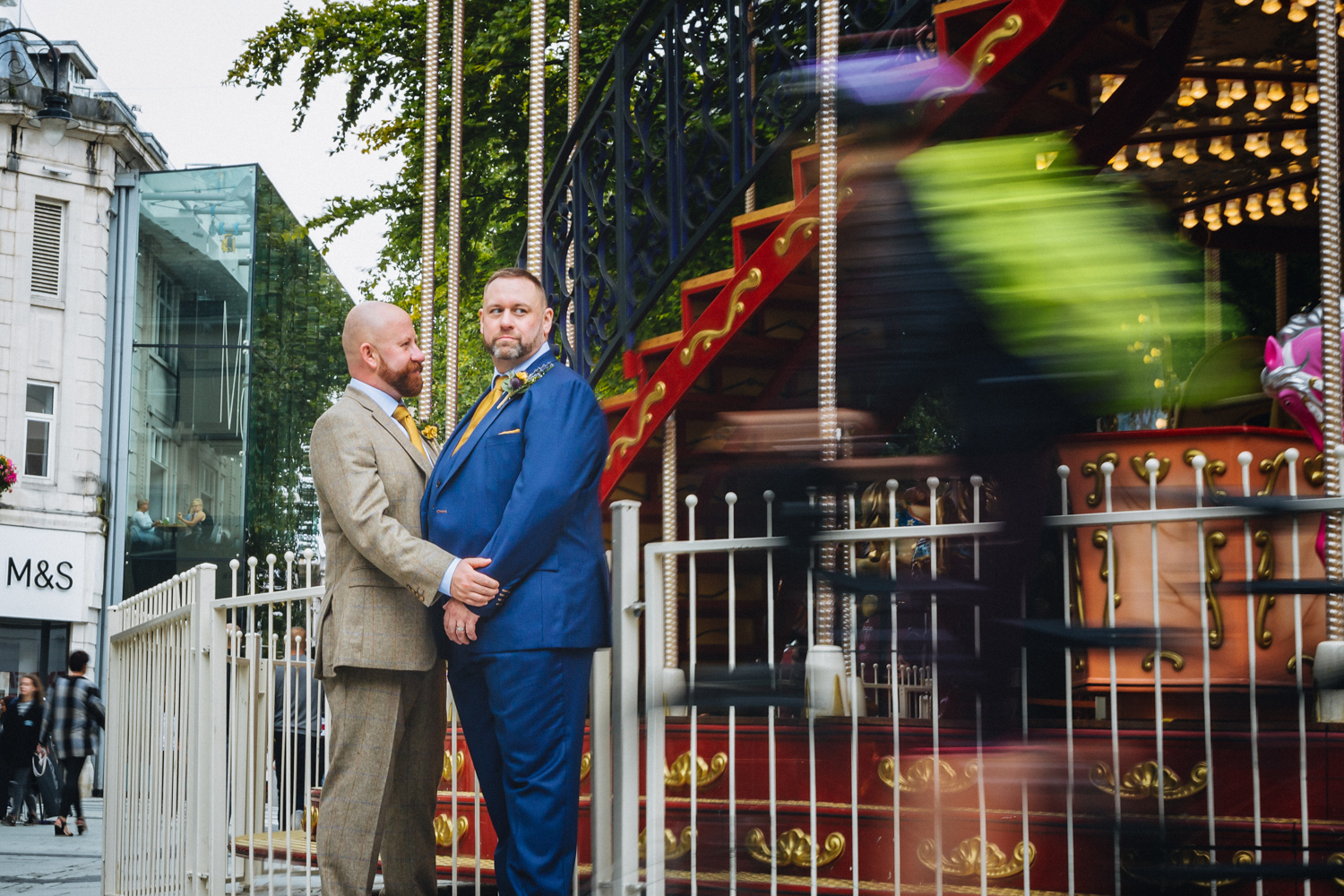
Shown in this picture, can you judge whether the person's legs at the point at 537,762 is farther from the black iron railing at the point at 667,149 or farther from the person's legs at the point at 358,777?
the black iron railing at the point at 667,149

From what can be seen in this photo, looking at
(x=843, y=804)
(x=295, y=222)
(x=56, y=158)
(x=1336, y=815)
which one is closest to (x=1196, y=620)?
(x=1336, y=815)

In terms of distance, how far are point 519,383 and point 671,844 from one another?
154 cm

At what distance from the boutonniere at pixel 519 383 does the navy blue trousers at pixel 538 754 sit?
753 millimetres

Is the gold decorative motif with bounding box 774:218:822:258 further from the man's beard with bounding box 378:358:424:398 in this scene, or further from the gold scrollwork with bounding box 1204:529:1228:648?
the gold scrollwork with bounding box 1204:529:1228:648

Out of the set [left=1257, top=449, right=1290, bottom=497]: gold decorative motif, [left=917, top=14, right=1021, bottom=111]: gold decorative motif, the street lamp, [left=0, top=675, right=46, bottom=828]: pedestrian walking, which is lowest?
[left=0, top=675, right=46, bottom=828]: pedestrian walking

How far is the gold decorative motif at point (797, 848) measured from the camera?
4.23 m

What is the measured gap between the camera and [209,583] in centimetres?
540

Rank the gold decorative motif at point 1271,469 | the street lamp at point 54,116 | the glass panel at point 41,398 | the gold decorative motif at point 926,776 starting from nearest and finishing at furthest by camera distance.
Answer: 1. the gold decorative motif at point 926,776
2. the gold decorative motif at point 1271,469
3. the street lamp at point 54,116
4. the glass panel at point 41,398

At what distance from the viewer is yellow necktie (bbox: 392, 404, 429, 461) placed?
4270 mm

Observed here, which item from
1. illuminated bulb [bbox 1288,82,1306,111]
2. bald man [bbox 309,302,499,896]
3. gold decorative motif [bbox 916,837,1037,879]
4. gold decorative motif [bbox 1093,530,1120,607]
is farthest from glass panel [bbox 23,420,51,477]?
gold decorative motif [bbox 916,837,1037,879]

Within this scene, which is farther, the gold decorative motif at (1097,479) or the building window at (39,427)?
the building window at (39,427)

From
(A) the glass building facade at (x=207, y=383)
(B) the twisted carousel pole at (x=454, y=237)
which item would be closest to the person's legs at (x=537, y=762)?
(B) the twisted carousel pole at (x=454, y=237)

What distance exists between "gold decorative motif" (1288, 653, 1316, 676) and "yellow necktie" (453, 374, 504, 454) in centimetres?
236

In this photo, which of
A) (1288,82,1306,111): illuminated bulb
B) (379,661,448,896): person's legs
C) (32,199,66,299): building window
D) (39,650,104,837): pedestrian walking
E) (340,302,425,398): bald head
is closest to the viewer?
(379,661,448,896): person's legs
